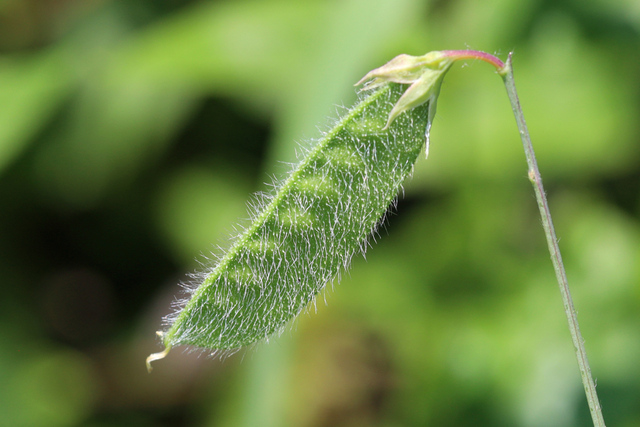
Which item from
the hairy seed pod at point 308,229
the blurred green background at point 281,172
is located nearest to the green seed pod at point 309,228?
the hairy seed pod at point 308,229

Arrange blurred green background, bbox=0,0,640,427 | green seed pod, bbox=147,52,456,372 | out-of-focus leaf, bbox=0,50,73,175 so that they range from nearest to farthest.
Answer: green seed pod, bbox=147,52,456,372
blurred green background, bbox=0,0,640,427
out-of-focus leaf, bbox=0,50,73,175

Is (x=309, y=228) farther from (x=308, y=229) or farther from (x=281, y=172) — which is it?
(x=281, y=172)

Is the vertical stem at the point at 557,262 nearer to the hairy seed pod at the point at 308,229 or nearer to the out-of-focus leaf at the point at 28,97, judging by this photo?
the hairy seed pod at the point at 308,229

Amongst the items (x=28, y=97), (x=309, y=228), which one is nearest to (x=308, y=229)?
(x=309, y=228)

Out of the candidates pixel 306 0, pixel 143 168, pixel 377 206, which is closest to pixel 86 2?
pixel 143 168

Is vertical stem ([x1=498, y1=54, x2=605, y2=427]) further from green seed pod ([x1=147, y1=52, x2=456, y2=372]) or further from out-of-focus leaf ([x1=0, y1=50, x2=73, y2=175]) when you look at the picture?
out-of-focus leaf ([x1=0, y1=50, x2=73, y2=175])

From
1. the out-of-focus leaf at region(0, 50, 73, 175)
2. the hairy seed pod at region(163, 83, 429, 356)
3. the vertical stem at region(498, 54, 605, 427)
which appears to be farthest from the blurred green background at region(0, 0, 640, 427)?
the vertical stem at region(498, 54, 605, 427)
